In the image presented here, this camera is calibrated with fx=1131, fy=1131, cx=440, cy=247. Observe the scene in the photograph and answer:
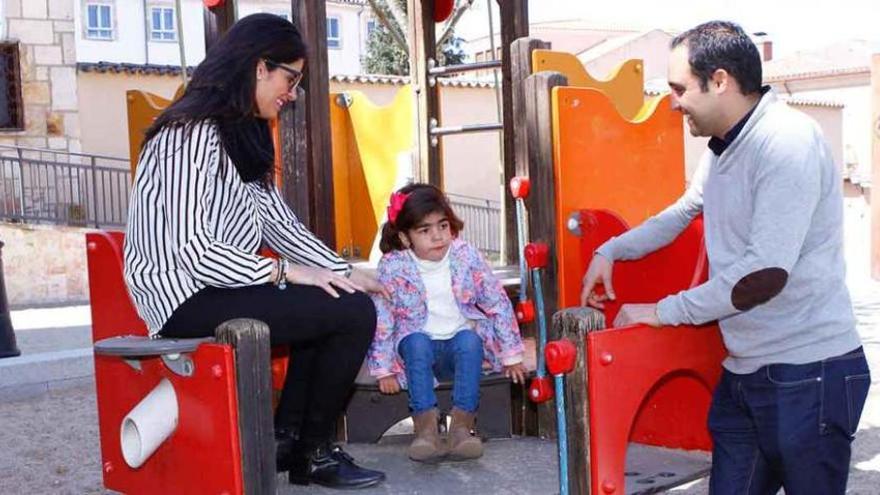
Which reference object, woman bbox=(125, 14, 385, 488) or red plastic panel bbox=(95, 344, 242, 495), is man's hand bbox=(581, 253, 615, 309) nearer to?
woman bbox=(125, 14, 385, 488)

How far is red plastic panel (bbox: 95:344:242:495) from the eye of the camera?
8.91 feet

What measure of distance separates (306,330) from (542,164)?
1.00 meters

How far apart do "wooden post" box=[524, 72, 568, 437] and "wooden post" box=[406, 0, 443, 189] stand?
1.86 meters

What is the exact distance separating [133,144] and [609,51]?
33.9 m

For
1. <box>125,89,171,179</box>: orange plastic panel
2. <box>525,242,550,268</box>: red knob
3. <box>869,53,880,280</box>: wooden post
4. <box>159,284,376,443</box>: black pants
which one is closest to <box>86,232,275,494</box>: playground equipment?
<box>159,284,376,443</box>: black pants

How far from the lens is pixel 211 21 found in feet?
13.2

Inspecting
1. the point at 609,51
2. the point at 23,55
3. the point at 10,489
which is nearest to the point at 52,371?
the point at 10,489

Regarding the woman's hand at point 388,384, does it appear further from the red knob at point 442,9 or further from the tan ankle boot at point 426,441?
the red knob at point 442,9

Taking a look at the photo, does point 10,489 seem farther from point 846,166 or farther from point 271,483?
point 846,166

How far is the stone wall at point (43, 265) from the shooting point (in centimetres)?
1392

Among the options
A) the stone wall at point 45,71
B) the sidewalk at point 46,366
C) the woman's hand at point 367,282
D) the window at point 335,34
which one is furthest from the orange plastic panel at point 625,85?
the window at point 335,34

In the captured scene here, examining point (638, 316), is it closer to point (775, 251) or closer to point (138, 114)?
point (775, 251)

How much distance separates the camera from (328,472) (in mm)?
3328

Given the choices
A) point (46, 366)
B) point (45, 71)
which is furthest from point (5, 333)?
point (45, 71)
